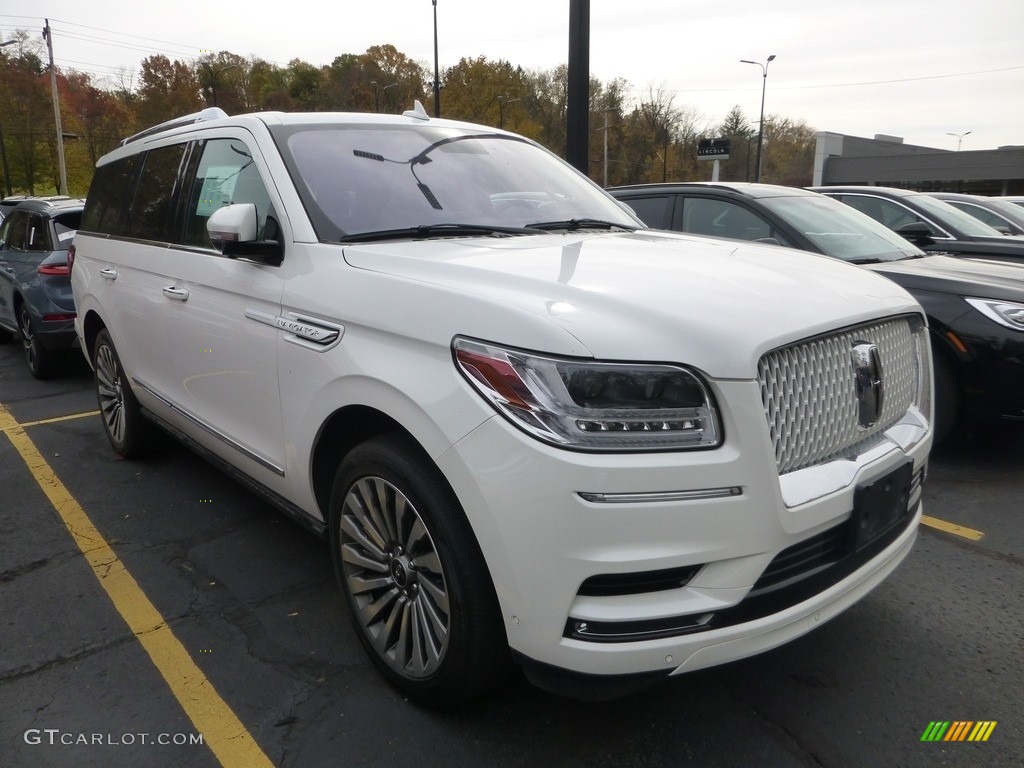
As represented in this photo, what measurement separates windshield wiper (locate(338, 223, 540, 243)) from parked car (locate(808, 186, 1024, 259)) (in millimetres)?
4887

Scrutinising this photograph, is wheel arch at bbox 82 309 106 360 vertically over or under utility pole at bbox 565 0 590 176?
under

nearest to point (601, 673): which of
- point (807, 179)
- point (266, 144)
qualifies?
point (266, 144)

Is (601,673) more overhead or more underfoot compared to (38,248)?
more underfoot

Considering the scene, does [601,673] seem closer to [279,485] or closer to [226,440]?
[279,485]

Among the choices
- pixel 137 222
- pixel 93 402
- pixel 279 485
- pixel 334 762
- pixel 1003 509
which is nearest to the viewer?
pixel 334 762

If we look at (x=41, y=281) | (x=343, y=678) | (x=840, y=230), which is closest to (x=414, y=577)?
(x=343, y=678)

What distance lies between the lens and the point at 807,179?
81000 mm

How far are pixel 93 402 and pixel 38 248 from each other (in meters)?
2.16

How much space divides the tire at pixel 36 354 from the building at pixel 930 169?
60.6m

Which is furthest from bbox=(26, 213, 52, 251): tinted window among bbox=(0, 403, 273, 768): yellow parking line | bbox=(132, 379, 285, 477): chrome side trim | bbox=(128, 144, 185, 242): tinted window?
bbox=(132, 379, 285, 477): chrome side trim

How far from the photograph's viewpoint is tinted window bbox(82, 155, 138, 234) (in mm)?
4680

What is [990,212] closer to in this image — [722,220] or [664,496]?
[722,220]

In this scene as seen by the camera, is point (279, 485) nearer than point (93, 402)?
Yes

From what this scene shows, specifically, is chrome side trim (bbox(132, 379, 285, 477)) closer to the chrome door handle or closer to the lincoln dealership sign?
the chrome door handle
